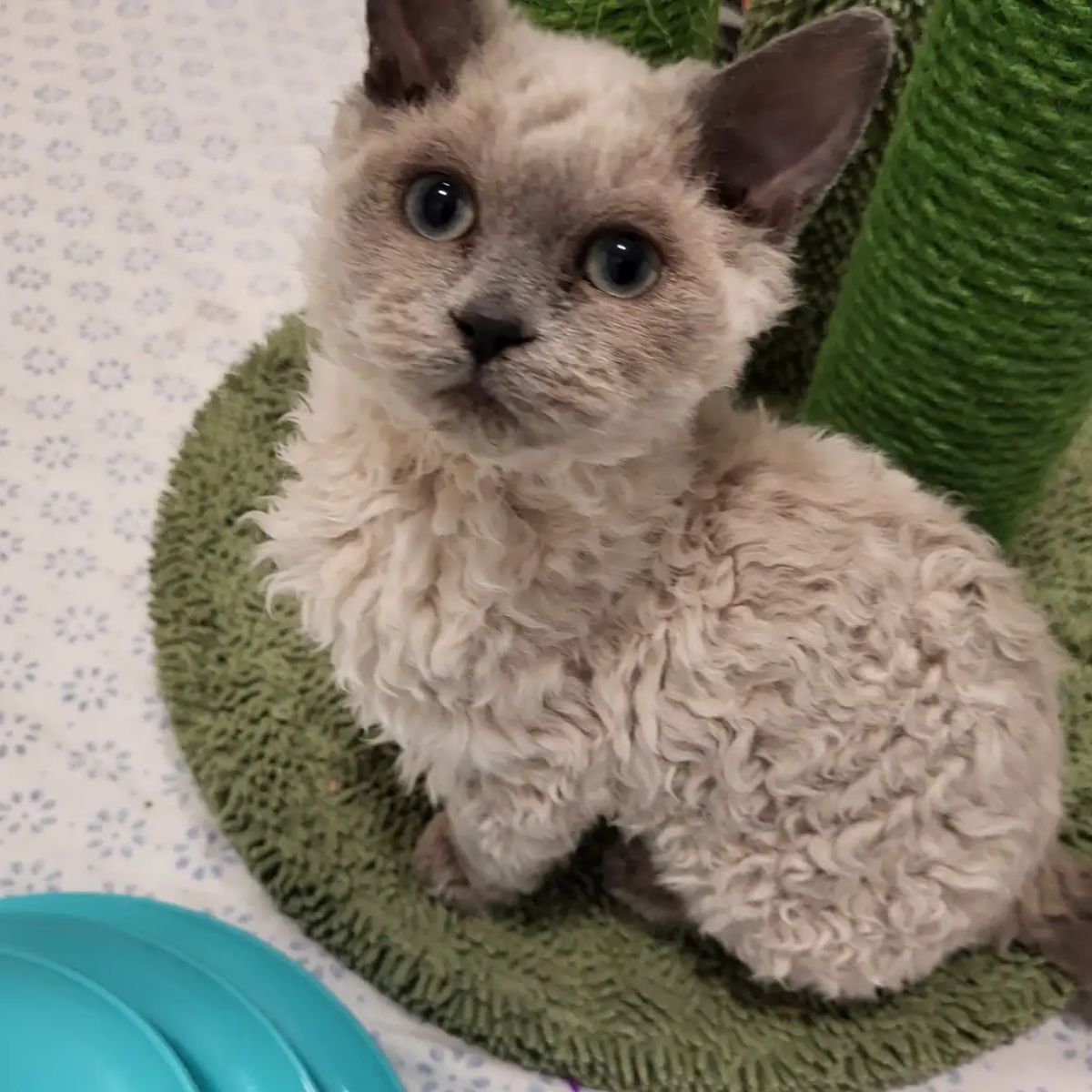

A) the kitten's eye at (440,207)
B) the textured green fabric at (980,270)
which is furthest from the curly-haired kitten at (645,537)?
the textured green fabric at (980,270)

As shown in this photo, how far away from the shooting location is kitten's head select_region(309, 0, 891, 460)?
0.59m

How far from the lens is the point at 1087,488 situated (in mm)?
1212

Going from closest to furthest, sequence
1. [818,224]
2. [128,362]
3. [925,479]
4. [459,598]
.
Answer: [459,598] < [925,479] < [818,224] < [128,362]

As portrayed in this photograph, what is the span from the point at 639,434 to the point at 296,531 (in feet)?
0.85

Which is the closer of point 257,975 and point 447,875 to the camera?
point 257,975

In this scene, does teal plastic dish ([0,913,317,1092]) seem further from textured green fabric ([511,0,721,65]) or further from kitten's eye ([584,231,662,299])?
textured green fabric ([511,0,721,65])

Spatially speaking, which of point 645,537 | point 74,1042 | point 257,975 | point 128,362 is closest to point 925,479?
point 645,537

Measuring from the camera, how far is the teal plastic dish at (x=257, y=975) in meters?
0.81

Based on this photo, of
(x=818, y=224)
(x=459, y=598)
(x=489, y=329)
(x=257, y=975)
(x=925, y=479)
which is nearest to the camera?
(x=489, y=329)

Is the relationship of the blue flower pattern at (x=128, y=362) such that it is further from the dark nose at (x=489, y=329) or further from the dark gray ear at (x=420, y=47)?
the dark nose at (x=489, y=329)

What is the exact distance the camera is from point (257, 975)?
85cm

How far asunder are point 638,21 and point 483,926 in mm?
799

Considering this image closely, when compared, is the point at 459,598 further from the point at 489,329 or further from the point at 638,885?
the point at 638,885

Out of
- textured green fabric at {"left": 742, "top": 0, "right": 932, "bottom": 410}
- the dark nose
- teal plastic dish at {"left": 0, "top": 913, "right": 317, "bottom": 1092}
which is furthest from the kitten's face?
teal plastic dish at {"left": 0, "top": 913, "right": 317, "bottom": 1092}
